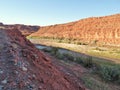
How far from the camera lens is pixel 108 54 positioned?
34.1 m

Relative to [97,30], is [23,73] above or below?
above

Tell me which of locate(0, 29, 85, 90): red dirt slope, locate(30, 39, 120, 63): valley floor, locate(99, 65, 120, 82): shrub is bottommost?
locate(30, 39, 120, 63): valley floor

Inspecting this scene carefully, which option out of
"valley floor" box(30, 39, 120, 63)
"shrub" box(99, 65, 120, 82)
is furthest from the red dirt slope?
"valley floor" box(30, 39, 120, 63)

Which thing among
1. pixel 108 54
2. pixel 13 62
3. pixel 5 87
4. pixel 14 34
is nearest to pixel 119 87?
pixel 14 34

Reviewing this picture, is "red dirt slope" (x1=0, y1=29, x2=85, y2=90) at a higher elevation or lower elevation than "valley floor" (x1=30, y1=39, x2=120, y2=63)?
higher

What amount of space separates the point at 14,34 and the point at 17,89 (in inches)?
211

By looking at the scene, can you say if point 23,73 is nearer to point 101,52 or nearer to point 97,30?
point 101,52

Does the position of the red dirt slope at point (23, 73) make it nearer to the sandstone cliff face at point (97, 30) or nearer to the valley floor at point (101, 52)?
the valley floor at point (101, 52)

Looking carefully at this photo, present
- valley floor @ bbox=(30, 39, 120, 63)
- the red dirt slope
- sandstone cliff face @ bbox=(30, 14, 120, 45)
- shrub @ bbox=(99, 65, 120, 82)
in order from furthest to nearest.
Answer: sandstone cliff face @ bbox=(30, 14, 120, 45)
valley floor @ bbox=(30, 39, 120, 63)
shrub @ bbox=(99, 65, 120, 82)
the red dirt slope

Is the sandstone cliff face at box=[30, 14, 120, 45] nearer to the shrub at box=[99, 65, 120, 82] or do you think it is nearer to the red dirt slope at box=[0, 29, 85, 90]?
the shrub at box=[99, 65, 120, 82]

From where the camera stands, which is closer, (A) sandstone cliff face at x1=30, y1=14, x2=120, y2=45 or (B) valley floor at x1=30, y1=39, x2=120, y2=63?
(B) valley floor at x1=30, y1=39, x2=120, y2=63

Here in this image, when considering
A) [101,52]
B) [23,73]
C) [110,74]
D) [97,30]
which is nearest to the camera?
[23,73]

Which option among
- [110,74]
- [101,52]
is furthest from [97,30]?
[110,74]

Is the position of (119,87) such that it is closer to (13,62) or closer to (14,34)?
(14,34)
